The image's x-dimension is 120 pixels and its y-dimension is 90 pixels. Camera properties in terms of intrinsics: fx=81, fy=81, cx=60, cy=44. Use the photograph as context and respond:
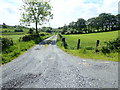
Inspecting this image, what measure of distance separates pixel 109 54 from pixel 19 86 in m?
7.32

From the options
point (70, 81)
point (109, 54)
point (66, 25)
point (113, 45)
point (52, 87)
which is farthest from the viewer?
point (66, 25)

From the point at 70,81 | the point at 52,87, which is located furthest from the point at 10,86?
the point at 70,81

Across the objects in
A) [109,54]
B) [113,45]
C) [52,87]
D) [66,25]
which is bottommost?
[52,87]

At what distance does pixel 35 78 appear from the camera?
3.96 m

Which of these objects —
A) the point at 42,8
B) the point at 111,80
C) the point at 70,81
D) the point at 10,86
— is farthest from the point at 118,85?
the point at 42,8

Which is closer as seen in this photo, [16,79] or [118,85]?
[118,85]

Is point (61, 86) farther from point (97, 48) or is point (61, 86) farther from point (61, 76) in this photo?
point (97, 48)

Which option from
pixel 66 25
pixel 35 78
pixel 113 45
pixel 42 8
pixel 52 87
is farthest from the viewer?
pixel 66 25

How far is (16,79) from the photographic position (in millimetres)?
3875

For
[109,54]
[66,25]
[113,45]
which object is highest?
[66,25]

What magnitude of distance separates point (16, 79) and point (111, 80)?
4.41 metres

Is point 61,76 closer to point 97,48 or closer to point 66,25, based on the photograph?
point 97,48

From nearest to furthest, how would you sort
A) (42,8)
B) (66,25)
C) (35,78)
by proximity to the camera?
(35,78) < (42,8) < (66,25)

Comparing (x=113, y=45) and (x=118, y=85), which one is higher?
(x=113, y=45)
